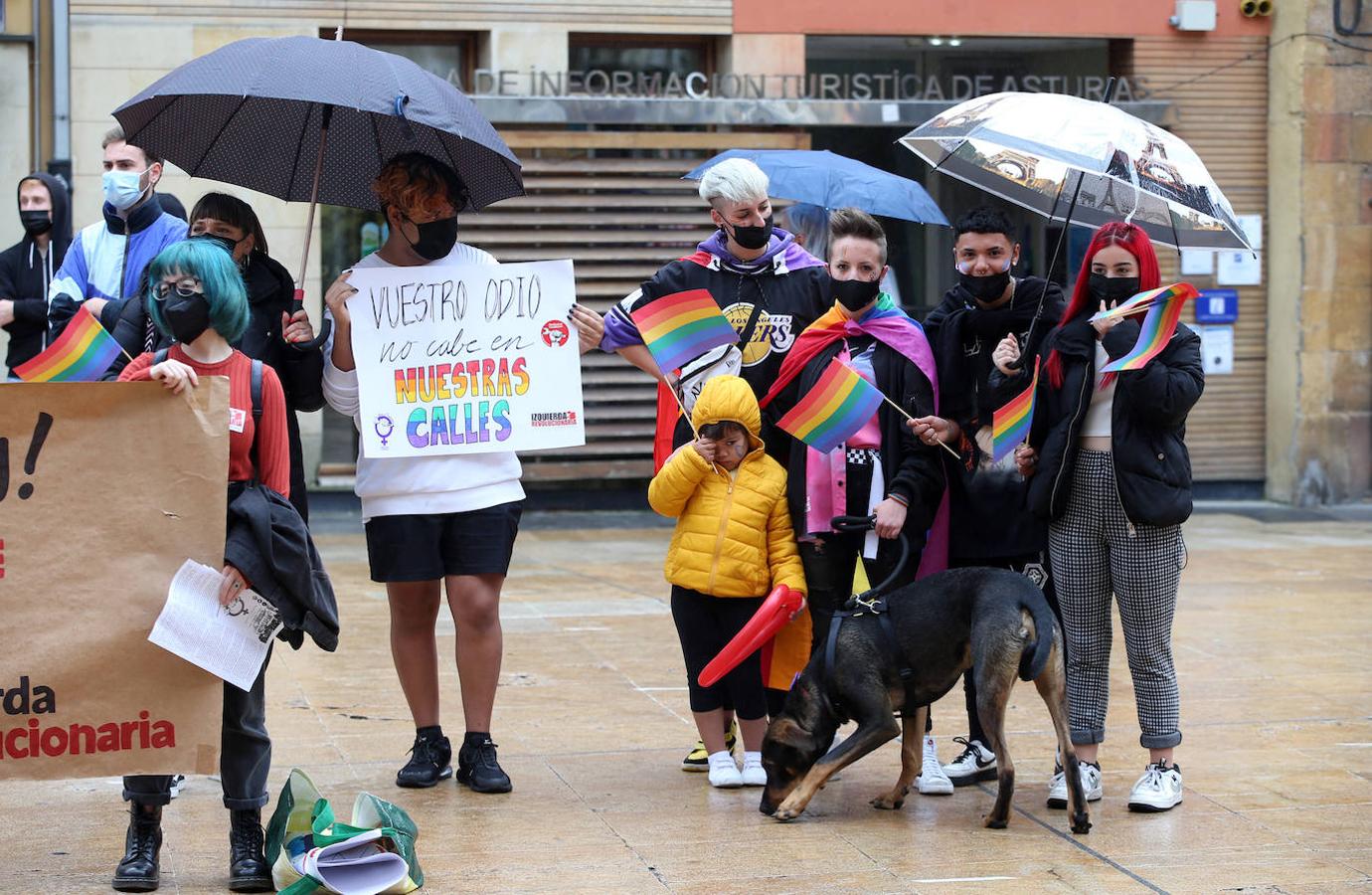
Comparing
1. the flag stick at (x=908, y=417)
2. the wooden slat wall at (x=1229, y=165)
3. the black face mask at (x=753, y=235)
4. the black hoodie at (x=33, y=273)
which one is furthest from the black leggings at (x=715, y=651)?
the wooden slat wall at (x=1229, y=165)

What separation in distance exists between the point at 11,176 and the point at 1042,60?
813cm

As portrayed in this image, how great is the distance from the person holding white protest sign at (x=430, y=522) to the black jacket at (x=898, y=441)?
78 cm

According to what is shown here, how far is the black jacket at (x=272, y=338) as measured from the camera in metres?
5.62

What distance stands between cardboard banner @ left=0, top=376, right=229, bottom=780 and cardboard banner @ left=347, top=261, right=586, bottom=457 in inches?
41.6

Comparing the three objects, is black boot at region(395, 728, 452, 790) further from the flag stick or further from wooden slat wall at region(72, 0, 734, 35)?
wooden slat wall at region(72, 0, 734, 35)

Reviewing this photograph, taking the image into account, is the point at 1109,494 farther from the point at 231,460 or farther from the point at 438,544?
the point at 231,460

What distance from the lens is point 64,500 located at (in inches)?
185

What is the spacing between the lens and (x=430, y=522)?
5.85 metres

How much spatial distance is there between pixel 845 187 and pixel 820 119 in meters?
4.62

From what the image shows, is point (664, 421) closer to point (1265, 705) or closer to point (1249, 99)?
point (1265, 705)

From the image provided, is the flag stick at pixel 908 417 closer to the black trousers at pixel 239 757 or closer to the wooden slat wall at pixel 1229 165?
the black trousers at pixel 239 757

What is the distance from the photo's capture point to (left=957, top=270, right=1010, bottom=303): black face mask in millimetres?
5812

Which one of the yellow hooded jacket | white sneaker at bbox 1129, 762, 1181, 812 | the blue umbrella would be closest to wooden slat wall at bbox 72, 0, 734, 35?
the blue umbrella

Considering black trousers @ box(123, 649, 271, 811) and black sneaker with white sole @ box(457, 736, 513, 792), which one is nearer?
black trousers @ box(123, 649, 271, 811)
